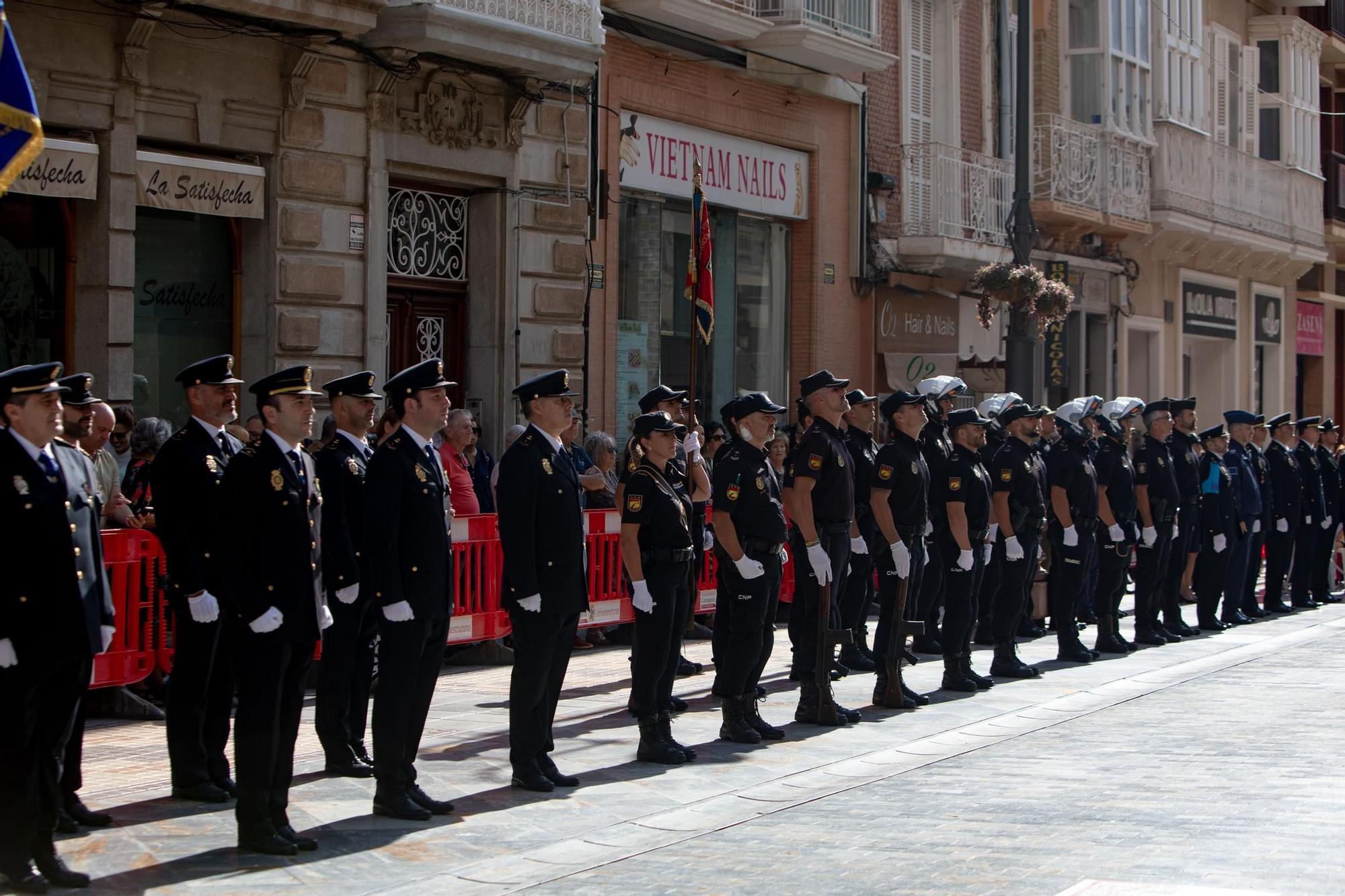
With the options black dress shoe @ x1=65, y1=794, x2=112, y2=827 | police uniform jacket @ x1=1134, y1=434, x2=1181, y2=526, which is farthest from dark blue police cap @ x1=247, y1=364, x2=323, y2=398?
police uniform jacket @ x1=1134, y1=434, x2=1181, y2=526

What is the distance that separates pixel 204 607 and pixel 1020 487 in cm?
765

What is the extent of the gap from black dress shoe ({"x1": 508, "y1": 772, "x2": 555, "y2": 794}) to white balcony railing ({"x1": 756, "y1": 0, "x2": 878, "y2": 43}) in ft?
47.4

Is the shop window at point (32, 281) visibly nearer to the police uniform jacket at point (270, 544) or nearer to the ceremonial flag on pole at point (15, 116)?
the police uniform jacket at point (270, 544)

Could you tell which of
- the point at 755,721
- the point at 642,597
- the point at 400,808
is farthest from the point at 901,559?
the point at 400,808

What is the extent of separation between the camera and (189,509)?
340 inches

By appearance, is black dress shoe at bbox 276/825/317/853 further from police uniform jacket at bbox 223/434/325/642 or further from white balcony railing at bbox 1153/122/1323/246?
white balcony railing at bbox 1153/122/1323/246

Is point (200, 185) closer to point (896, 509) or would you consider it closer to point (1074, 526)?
point (896, 509)

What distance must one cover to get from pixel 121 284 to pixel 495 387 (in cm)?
445

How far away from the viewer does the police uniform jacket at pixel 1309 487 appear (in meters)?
20.9

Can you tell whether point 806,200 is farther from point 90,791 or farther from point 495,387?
point 90,791

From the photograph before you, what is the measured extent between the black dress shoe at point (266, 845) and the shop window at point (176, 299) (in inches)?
321

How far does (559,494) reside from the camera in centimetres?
914

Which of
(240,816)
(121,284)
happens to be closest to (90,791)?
(240,816)

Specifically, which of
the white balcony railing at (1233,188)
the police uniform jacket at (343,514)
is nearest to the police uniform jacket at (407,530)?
the police uniform jacket at (343,514)
